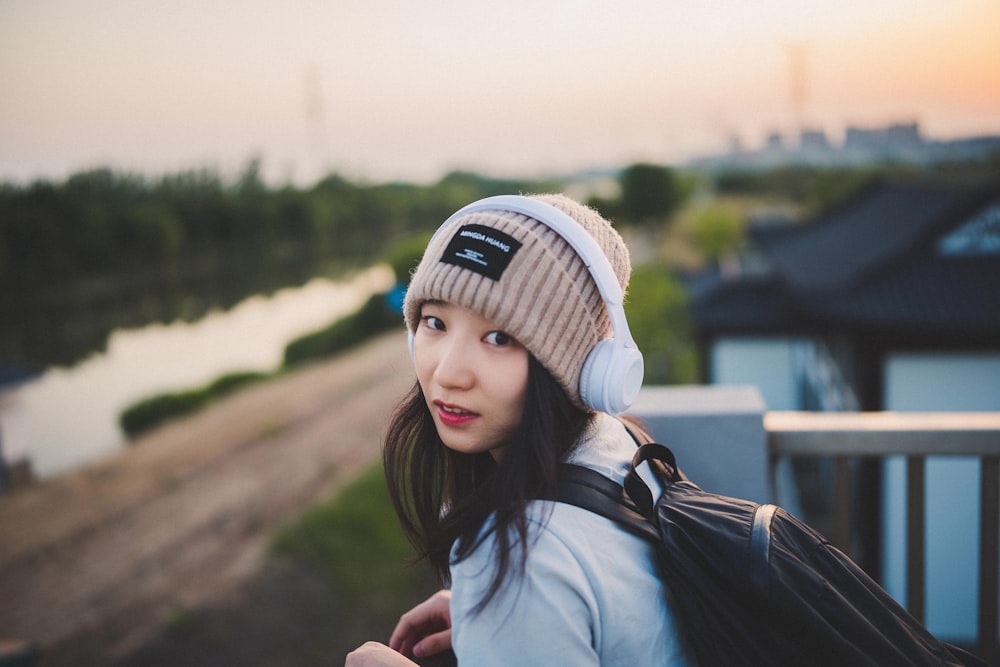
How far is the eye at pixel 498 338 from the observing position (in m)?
1.13

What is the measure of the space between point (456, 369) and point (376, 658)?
1.60ft

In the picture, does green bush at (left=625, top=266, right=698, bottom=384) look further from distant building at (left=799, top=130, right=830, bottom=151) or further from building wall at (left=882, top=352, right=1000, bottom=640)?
distant building at (left=799, top=130, right=830, bottom=151)

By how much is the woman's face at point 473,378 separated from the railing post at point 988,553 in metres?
1.22

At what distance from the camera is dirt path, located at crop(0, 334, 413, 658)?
591 cm

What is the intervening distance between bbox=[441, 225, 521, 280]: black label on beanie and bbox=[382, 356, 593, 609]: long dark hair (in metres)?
0.17

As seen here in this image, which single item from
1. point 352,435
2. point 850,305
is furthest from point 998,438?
point 352,435

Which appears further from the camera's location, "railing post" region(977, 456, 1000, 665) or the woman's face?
"railing post" region(977, 456, 1000, 665)

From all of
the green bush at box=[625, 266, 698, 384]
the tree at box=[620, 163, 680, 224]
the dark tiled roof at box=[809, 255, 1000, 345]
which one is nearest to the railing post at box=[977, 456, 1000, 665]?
the dark tiled roof at box=[809, 255, 1000, 345]

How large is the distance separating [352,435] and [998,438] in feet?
30.0

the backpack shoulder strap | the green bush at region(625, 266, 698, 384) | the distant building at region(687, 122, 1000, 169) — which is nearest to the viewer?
the backpack shoulder strap

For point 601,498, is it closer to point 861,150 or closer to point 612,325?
point 612,325

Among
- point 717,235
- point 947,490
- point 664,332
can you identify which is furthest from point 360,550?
point 717,235

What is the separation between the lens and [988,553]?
5.51 ft

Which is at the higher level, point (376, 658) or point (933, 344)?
point (376, 658)
